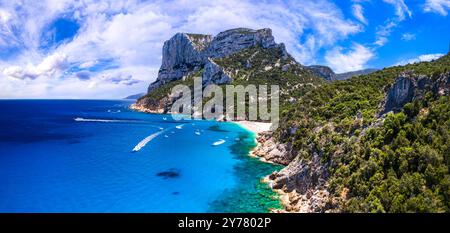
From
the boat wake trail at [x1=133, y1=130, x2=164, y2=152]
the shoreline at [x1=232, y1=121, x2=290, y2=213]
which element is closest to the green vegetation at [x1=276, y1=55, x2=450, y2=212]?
the shoreline at [x1=232, y1=121, x2=290, y2=213]

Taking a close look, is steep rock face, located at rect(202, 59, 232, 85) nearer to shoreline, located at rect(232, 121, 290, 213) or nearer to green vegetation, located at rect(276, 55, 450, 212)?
shoreline, located at rect(232, 121, 290, 213)

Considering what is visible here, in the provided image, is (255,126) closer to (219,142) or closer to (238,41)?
(219,142)

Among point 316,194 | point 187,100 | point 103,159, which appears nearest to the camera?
point 316,194

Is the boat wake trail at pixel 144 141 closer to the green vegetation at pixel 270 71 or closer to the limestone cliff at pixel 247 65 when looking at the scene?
the green vegetation at pixel 270 71

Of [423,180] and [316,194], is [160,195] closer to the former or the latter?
[316,194]
